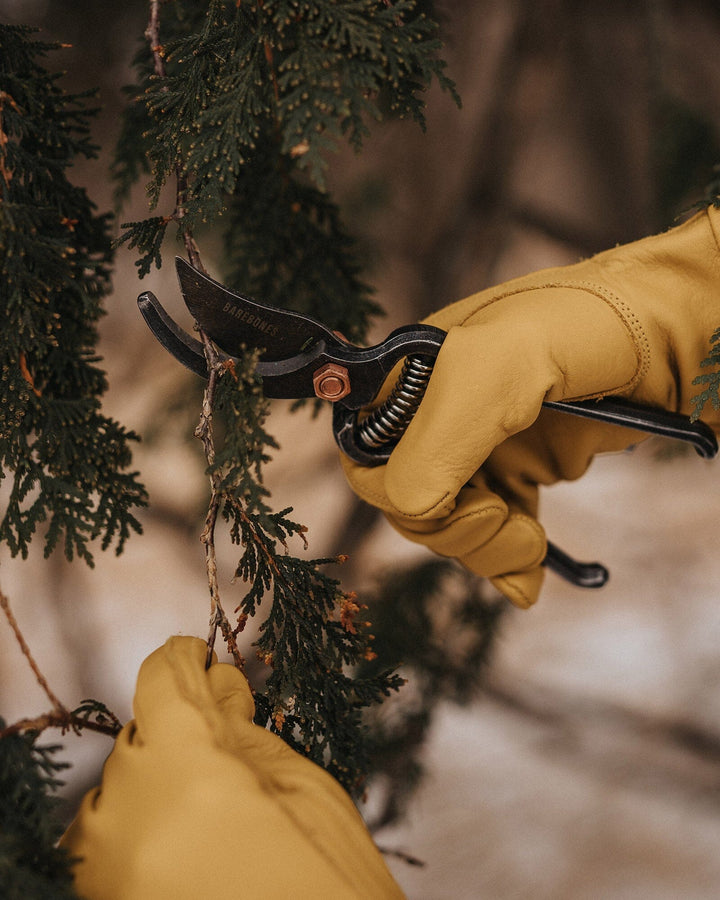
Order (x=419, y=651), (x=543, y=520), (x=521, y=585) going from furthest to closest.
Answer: (x=543, y=520)
(x=419, y=651)
(x=521, y=585)

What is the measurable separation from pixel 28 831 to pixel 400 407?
361 millimetres

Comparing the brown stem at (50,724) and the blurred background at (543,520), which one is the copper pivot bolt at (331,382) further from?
the blurred background at (543,520)

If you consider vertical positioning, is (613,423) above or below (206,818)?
above

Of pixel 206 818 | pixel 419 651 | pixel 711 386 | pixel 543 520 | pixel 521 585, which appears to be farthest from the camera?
pixel 543 520

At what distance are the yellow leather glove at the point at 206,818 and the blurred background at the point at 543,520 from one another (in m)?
0.70

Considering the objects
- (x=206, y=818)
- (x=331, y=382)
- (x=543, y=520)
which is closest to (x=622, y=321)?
(x=331, y=382)

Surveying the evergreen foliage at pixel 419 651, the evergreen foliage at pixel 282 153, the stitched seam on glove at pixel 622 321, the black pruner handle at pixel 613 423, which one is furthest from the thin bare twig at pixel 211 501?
the evergreen foliage at pixel 419 651

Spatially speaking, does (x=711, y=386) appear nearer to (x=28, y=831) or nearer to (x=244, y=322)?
(x=244, y=322)

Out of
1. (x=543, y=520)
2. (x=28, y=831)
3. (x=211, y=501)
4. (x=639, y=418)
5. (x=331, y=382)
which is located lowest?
(x=28, y=831)

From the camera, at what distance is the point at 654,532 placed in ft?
4.25

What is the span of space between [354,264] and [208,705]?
0.58 metres

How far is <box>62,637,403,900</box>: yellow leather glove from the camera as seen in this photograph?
1.30 ft

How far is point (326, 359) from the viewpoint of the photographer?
0.53m

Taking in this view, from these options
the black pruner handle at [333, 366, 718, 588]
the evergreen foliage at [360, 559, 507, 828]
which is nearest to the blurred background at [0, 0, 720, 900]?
the evergreen foliage at [360, 559, 507, 828]
